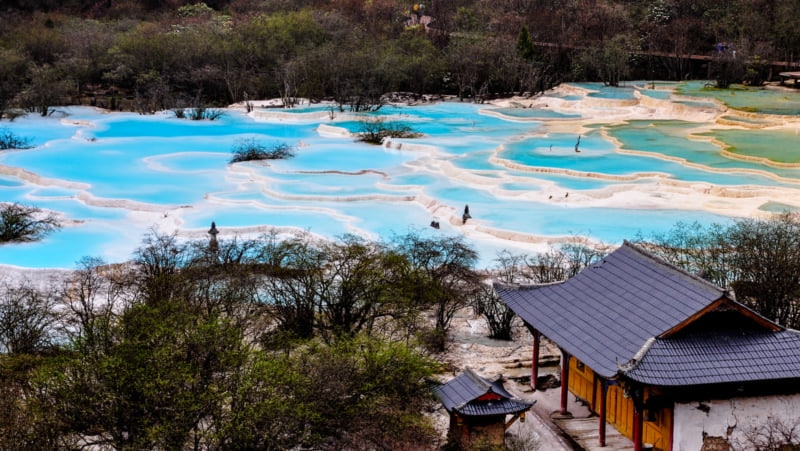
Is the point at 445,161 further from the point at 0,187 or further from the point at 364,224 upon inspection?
the point at 0,187

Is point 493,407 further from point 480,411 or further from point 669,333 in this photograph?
point 669,333

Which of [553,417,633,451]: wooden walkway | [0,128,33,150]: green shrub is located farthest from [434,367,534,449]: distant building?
[0,128,33,150]: green shrub

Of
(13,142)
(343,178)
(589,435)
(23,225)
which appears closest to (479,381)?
(589,435)

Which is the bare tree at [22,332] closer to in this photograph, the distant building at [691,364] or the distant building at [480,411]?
the distant building at [480,411]

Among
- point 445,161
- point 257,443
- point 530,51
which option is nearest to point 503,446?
point 257,443

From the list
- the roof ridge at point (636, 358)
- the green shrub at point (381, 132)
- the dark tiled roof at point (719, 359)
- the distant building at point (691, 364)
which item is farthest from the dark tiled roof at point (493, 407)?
the green shrub at point (381, 132)

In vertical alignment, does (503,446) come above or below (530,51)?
below

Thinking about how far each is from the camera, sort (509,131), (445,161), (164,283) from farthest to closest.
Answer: (509,131) < (445,161) < (164,283)
